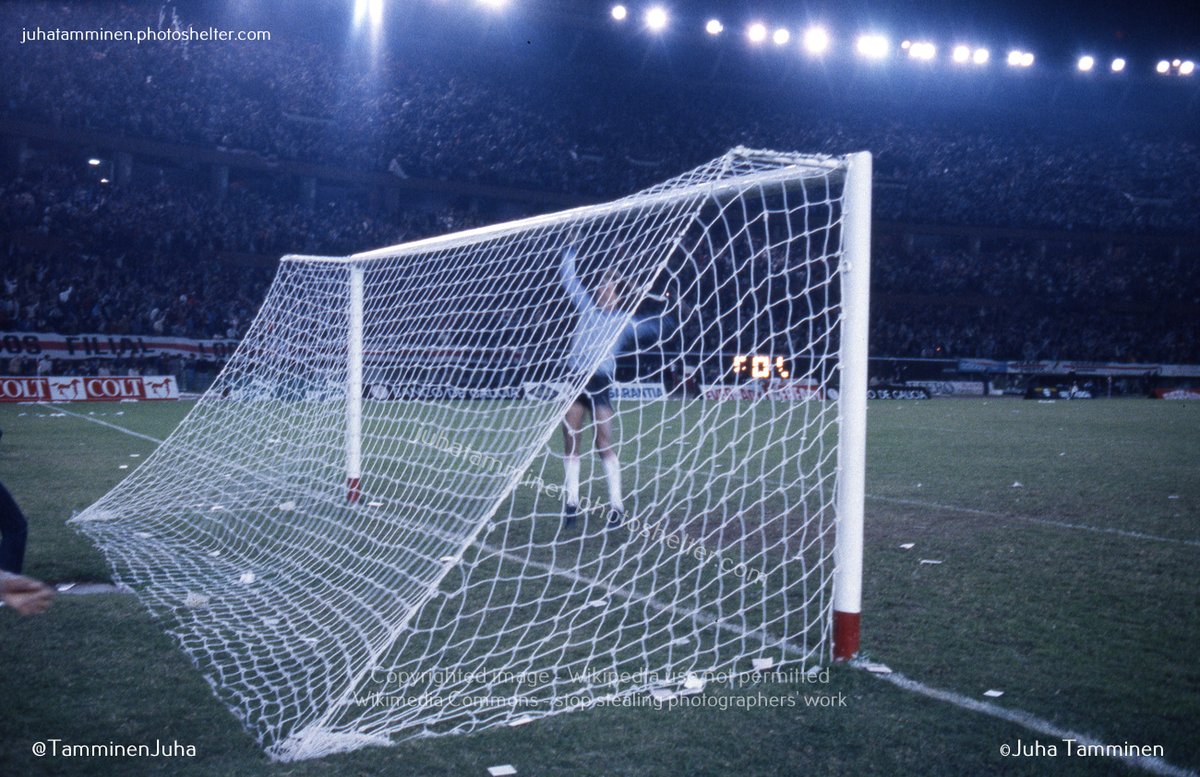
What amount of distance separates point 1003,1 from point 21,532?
3406 centimetres

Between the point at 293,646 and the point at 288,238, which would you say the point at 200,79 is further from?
the point at 293,646

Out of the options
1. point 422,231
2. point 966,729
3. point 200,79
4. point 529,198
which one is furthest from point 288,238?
point 966,729

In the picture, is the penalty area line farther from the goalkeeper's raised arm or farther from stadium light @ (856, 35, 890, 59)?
stadium light @ (856, 35, 890, 59)

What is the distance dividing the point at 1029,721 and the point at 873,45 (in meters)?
35.1

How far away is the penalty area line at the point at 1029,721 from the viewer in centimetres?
245

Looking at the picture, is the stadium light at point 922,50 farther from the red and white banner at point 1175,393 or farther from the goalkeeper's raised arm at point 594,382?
the goalkeeper's raised arm at point 594,382

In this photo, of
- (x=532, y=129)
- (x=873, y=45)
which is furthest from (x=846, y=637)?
(x=873, y=45)

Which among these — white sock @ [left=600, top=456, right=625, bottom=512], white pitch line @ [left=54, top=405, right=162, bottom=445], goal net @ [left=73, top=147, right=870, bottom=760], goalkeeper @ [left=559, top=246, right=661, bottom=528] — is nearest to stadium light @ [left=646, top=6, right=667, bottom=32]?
white pitch line @ [left=54, top=405, right=162, bottom=445]

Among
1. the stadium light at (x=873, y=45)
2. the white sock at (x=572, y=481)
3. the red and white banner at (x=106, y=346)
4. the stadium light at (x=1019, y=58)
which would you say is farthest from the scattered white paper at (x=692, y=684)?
the stadium light at (x=1019, y=58)

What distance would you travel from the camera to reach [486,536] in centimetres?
438

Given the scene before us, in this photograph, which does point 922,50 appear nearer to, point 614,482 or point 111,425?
point 111,425

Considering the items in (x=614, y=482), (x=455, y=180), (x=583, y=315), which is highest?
(x=455, y=180)

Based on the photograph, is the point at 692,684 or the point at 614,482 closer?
the point at 692,684

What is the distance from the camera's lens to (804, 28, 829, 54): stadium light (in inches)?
1291
